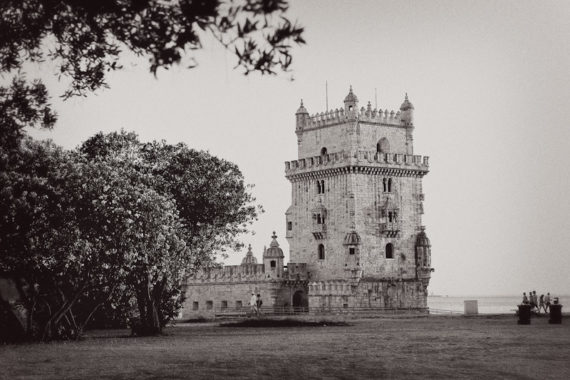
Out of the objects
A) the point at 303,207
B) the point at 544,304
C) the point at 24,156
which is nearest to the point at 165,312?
the point at 24,156

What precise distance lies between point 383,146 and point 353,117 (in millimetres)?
4544

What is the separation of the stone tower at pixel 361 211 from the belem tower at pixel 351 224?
0.09 metres

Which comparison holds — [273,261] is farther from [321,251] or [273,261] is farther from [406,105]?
[406,105]

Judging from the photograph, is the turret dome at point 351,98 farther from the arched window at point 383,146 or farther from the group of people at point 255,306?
the group of people at point 255,306

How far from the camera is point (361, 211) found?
300ft

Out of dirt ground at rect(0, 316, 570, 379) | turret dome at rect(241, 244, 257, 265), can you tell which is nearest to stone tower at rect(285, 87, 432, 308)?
turret dome at rect(241, 244, 257, 265)

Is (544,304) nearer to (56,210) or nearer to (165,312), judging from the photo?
(165,312)

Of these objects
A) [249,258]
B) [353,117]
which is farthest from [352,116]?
[249,258]

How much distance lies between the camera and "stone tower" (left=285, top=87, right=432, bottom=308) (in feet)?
296

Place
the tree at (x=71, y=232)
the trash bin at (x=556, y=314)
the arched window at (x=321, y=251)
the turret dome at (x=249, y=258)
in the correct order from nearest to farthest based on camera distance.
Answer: the tree at (x=71, y=232) → the trash bin at (x=556, y=314) → the arched window at (x=321, y=251) → the turret dome at (x=249, y=258)

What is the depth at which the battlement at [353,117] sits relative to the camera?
93188mm

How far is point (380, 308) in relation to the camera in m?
87.2

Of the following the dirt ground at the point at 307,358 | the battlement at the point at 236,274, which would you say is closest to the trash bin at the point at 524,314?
the dirt ground at the point at 307,358

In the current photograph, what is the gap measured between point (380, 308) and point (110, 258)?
4654 cm
